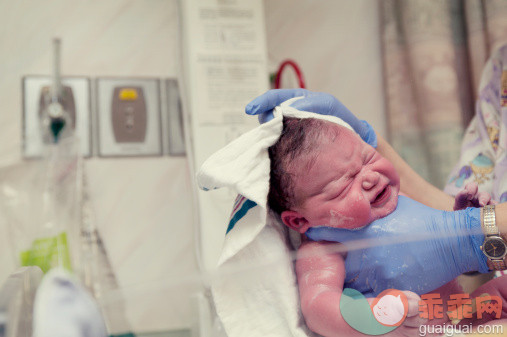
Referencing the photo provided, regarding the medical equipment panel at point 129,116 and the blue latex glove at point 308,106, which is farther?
the medical equipment panel at point 129,116

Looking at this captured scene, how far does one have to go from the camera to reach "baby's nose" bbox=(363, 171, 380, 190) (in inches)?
25.5

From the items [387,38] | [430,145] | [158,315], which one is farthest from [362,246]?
[387,38]

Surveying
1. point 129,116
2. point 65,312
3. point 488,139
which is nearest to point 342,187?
point 65,312

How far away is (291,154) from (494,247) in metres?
0.28

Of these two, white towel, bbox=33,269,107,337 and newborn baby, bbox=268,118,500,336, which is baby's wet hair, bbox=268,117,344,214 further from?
white towel, bbox=33,269,107,337

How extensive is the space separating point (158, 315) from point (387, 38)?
3.19ft

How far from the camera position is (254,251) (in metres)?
0.65

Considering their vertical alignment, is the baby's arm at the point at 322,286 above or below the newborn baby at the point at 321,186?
below

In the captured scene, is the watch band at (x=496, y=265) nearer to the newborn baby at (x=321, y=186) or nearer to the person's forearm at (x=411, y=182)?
the newborn baby at (x=321, y=186)

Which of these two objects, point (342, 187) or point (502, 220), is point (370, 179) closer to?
point (342, 187)

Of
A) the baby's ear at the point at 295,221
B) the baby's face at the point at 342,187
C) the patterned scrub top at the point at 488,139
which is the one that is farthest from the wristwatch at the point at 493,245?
the patterned scrub top at the point at 488,139

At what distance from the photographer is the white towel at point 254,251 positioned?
53cm

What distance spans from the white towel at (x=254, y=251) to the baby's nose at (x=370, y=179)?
0.11 m

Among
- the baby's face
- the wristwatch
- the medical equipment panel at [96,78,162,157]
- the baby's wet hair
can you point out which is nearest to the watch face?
the wristwatch
